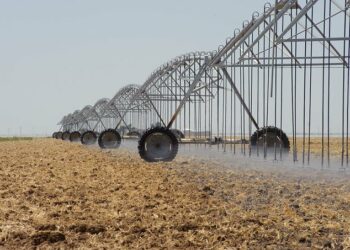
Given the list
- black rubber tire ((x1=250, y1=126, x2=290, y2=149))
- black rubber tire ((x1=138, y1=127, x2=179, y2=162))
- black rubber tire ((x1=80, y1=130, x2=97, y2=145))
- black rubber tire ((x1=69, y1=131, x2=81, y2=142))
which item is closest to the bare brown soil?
black rubber tire ((x1=250, y1=126, x2=290, y2=149))

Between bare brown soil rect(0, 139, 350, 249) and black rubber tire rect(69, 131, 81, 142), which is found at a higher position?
black rubber tire rect(69, 131, 81, 142)

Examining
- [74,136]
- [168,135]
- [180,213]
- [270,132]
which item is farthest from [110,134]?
[180,213]

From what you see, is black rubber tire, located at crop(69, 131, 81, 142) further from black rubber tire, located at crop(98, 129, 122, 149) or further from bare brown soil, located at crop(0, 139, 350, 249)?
bare brown soil, located at crop(0, 139, 350, 249)

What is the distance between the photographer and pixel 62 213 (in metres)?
11.9

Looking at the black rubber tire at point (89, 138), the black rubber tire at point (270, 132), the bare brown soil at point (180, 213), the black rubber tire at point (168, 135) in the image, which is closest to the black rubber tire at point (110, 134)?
the black rubber tire at point (89, 138)

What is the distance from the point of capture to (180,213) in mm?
11453

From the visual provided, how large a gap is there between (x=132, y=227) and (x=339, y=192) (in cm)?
491

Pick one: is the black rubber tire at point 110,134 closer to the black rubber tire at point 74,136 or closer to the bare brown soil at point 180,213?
the bare brown soil at point 180,213

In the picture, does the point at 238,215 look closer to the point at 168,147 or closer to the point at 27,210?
the point at 27,210

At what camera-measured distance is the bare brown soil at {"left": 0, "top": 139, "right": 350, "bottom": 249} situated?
9.25 meters

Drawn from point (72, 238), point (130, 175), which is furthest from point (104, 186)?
point (72, 238)

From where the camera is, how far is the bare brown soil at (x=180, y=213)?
30.3ft

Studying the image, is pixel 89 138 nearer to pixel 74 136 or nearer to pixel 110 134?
pixel 110 134

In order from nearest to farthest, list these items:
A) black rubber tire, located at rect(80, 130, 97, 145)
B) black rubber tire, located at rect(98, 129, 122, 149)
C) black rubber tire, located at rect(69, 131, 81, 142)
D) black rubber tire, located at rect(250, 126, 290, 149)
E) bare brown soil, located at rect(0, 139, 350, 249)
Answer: bare brown soil, located at rect(0, 139, 350, 249) → black rubber tire, located at rect(250, 126, 290, 149) → black rubber tire, located at rect(98, 129, 122, 149) → black rubber tire, located at rect(80, 130, 97, 145) → black rubber tire, located at rect(69, 131, 81, 142)
